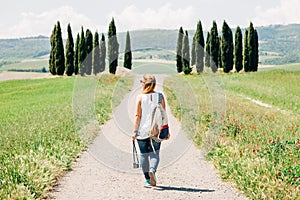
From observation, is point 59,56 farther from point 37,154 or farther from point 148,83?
point 148,83

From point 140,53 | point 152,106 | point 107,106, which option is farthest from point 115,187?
point 107,106

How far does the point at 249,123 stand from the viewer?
15.3 meters

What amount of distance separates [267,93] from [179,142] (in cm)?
2094

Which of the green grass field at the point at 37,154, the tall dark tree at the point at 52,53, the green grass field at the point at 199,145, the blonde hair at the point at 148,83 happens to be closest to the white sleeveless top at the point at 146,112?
the blonde hair at the point at 148,83

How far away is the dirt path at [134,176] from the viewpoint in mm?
9117

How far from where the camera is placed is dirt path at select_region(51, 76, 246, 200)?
9117mm

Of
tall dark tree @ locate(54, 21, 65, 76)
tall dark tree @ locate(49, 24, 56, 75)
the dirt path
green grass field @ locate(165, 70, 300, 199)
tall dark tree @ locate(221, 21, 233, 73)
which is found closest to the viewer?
green grass field @ locate(165, 70, 300, 199)

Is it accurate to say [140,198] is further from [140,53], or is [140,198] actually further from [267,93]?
→ [267,93]

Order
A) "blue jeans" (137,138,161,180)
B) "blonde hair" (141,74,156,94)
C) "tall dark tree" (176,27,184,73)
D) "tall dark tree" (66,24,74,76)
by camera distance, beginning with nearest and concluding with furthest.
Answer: "blonde hair" (141,74,156,94) < "blue jeans" (137,138,161,180) < "tall dark tree" (176,27,184,73) < "tall dark tree" (66,24,74,76)

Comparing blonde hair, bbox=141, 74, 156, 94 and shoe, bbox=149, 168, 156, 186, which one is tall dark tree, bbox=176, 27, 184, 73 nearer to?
blonde hair, bbox=141, 74, 156, 94

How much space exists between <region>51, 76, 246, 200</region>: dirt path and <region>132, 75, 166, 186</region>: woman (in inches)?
16.3

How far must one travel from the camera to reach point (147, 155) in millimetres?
9812

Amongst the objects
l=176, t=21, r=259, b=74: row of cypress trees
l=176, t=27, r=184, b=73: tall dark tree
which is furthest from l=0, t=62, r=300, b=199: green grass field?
l=176, t=21, r=259, b=74: row of cypress trees

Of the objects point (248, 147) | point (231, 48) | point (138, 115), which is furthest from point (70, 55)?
point (138, 115)
